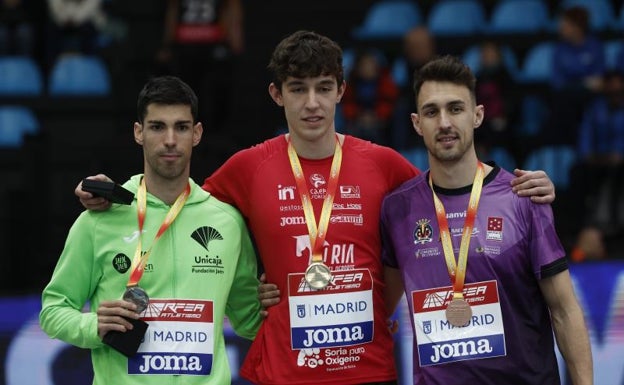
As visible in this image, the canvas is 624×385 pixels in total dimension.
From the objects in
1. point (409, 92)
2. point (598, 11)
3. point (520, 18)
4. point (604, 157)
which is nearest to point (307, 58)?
point (604, 157)

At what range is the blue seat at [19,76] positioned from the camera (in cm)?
1456

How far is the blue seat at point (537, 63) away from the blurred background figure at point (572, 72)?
161cm

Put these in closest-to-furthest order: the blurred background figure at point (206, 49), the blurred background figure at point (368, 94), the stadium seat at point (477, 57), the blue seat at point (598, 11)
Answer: the blurred background figure at point (368, 94)
the blurred background figure at point (206, 49)
the stadium seat at point (477, 57)
the blue seat at point (598, 11)

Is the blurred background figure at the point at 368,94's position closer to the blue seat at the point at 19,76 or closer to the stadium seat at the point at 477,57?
the stadium seat at the point at 477,57

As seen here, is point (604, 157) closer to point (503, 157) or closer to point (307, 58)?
point (503, 157)

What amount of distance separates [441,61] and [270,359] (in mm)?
1664

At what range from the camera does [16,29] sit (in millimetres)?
14984

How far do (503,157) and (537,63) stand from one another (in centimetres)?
239

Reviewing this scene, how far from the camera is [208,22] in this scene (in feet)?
45.9

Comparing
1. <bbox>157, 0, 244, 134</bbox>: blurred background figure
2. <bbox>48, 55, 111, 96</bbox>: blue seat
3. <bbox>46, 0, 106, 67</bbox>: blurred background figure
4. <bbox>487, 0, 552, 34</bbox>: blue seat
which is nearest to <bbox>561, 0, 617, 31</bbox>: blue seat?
<bbox>487, 0, 552, 34</bbox>: blue seat

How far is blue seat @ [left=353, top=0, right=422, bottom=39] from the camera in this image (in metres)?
14.9

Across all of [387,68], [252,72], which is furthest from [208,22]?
[387,68]

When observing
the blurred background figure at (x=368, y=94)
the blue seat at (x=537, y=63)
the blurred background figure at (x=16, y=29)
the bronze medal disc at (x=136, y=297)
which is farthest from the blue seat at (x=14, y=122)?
the bronze medal disc at (x=136, y=297)

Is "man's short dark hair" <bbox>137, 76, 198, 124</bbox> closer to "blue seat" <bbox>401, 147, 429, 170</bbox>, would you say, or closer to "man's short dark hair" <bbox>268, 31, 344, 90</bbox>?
"man's short dark hair" <bbox>268, 31, 344, 90</bbox>
